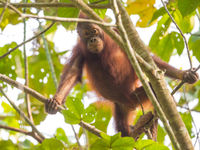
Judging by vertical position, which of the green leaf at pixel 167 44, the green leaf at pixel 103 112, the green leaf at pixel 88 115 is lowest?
the green leaf at pixel 103 112

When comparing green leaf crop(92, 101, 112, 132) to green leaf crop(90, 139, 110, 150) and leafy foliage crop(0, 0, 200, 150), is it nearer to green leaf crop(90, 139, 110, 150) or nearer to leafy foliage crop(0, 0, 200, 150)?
leafy foliage crop(0, 0, 200, 150)

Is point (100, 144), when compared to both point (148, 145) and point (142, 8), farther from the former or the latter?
point (142, 8)

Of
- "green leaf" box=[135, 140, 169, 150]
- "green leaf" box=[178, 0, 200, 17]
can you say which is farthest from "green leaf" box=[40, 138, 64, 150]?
"green leaf" box=[178, 0, 200, 17]

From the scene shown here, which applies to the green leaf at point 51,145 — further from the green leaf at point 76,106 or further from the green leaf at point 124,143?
the green leaf at point 124,143

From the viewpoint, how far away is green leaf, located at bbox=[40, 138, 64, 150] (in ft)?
6.65

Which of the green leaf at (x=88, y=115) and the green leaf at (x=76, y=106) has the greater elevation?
the green leaf at (x=76, y=106)

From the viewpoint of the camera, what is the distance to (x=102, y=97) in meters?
4.72

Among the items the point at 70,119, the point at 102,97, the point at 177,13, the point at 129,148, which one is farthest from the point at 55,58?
the point at 129,148

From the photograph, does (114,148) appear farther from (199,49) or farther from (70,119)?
(199,49)

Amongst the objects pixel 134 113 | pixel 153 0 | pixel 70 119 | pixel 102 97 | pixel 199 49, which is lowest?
pixel 134 113

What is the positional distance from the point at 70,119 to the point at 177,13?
5.87ft

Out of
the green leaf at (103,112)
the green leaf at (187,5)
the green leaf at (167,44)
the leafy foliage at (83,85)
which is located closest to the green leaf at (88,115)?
the leafy foliage at (83,85)

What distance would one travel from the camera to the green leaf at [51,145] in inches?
79.8

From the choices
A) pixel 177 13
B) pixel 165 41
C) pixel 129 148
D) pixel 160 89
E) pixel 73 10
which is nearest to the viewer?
pixel 129 148
